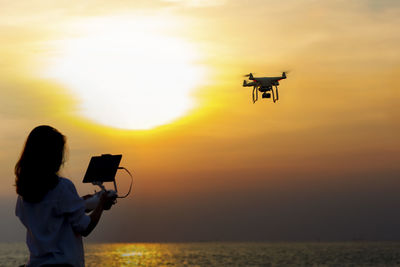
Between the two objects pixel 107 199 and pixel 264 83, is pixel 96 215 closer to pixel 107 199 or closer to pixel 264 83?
pixel 107 199

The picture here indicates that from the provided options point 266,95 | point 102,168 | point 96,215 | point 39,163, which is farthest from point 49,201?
point 266,95

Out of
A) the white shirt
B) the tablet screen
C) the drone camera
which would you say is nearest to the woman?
the white shirt

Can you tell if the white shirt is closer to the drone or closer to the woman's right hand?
the woman's right hand

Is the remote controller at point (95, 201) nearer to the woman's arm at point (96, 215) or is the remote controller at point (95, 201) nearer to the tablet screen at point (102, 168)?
the woman's arm at point (96, 215)

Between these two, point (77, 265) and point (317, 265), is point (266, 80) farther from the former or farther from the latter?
point (317, 265)

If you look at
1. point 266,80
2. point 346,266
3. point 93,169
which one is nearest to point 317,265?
point 346,266
